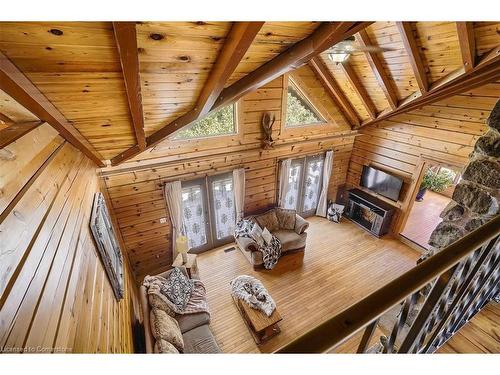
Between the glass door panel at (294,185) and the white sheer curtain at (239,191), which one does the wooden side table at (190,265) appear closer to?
the white sheer curtain at (239,191)

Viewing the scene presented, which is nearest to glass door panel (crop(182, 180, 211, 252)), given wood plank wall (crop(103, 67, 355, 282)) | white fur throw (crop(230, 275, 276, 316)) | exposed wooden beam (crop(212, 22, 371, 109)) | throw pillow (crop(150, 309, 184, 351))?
wood plank wall (crop(103, 67, 355, 282))

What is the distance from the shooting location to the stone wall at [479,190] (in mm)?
2268

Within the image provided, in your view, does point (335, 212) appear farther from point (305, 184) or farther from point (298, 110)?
point (298, 110)

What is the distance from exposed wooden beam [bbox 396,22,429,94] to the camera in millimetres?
3052

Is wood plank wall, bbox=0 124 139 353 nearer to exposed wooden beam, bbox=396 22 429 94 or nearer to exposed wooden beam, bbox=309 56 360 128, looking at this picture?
exposed wooden beam, bbox=396 22 429 94

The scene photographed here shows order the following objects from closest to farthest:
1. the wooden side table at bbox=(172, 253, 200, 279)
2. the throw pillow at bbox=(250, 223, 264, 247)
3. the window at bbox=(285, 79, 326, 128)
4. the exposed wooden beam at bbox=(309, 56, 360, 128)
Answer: the wooden side table at bbox=(172, 253, 200, 279) → the exposed wooden beam at bbox=(309, 56, 360, 128) → the throw pillow at bbox=(250, 223, 264, 247) → the window at bbox=(285, 79, 326, 128)

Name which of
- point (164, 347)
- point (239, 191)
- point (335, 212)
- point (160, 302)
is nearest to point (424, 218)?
point (335, 212)

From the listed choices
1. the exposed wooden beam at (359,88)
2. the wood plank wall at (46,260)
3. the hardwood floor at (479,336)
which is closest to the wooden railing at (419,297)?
the hardwood floor at (479,336)

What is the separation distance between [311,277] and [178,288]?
2672 mm

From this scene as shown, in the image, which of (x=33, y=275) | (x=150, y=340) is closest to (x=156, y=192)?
(x=150, y=340)

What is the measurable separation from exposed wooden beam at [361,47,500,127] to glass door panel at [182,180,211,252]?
4494mm

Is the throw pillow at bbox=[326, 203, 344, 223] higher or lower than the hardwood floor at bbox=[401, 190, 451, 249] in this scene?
higher

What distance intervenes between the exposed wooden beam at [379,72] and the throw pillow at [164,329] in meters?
4.65
